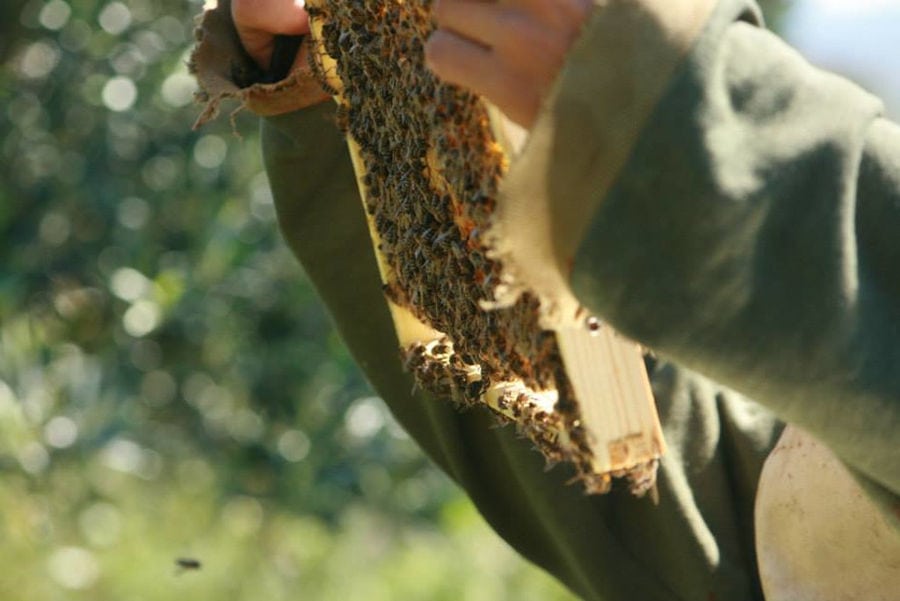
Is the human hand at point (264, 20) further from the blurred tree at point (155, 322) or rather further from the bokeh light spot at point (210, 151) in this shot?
the bokeh light spot at point (210, 151)

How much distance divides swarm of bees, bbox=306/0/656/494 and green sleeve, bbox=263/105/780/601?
1.00 ft

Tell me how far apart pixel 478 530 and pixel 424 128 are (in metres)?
3.08

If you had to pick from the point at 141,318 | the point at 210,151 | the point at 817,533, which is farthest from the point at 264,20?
the point at 141,318

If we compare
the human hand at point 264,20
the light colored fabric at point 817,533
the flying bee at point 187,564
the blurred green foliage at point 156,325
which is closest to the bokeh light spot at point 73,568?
the flying bee at point 187,564

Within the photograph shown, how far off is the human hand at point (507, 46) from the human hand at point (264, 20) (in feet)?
2.98

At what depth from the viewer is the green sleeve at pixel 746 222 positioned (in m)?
1.01

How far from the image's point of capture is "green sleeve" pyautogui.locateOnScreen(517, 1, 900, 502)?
101 centimetres

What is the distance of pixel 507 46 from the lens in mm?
1083

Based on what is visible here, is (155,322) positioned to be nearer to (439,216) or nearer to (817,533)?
(439,216)

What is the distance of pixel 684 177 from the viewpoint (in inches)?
39.6

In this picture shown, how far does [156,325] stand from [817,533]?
359cm

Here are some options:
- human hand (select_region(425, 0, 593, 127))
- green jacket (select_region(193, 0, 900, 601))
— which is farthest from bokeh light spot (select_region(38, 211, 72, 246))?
green jacket (select_region(193, 0, 900, 601))

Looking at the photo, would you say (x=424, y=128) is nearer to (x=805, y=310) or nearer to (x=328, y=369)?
(x=805, y=310)

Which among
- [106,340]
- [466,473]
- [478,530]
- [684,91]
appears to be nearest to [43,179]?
[106,340]
